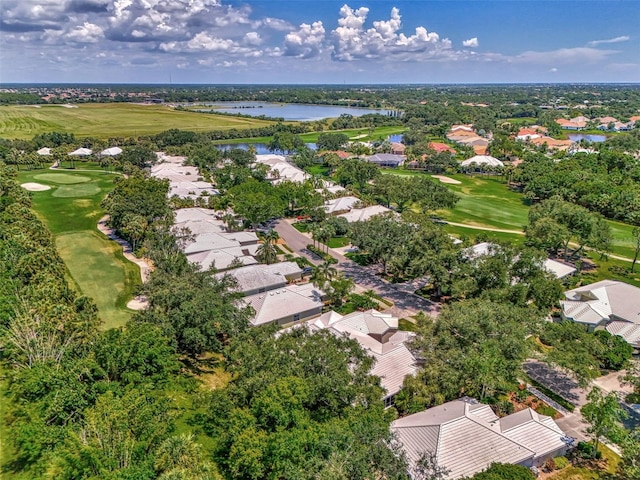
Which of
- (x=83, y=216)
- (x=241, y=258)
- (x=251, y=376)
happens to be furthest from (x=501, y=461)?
(x=83, y=216)

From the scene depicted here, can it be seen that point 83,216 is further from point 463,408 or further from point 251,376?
point 463,408

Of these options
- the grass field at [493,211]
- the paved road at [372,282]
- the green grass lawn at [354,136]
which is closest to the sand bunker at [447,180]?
the grass field at [493,211]

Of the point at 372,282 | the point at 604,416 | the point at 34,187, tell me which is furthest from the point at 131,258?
the point at 604,416

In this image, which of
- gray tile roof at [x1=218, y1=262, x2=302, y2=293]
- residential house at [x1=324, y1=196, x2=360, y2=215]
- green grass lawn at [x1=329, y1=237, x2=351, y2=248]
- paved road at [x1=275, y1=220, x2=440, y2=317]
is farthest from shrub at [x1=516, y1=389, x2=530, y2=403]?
residential house at [x1=324, y1=196, x2=360, y2=215]

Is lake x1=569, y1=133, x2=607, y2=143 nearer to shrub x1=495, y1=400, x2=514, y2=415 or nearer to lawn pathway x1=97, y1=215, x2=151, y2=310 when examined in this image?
shrub x1=495, y1=400, x2=514, y2=415

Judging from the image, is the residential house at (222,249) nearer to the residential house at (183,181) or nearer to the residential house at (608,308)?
the residential house at (183,181)

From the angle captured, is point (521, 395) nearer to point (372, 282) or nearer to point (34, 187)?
point (372, 282)
